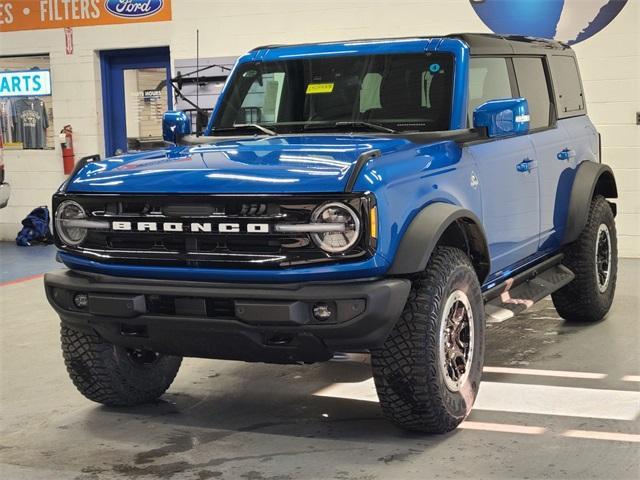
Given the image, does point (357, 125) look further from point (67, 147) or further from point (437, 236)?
point (67, 147)

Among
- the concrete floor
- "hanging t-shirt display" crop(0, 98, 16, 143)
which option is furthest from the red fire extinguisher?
the concrete floor

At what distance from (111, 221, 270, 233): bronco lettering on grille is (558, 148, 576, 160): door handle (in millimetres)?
2579

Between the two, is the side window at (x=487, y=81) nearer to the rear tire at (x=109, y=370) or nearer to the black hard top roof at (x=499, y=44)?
the black hard top roof at (x=499, y=44)

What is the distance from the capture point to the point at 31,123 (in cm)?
1216

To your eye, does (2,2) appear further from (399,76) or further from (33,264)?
(399,76)

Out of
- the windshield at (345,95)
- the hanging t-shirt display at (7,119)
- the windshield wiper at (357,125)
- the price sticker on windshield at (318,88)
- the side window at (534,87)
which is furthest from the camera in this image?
the hanging t-shirt display at (7,119)

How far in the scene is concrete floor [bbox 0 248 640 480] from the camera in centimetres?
381

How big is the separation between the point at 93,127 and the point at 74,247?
25.7ft

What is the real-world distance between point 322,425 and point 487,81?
201 cm

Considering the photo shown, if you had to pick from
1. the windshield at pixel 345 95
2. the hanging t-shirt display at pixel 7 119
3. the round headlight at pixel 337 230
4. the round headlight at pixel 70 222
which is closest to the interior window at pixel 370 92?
the windshield at pixel 345 95

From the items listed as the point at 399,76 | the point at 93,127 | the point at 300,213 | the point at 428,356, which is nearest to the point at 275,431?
the point at 428,356

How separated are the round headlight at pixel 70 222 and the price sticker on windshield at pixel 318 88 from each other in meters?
1.46

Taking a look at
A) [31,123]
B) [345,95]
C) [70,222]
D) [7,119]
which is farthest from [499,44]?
[7,119]

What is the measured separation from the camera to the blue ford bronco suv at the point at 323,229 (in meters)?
3.72
